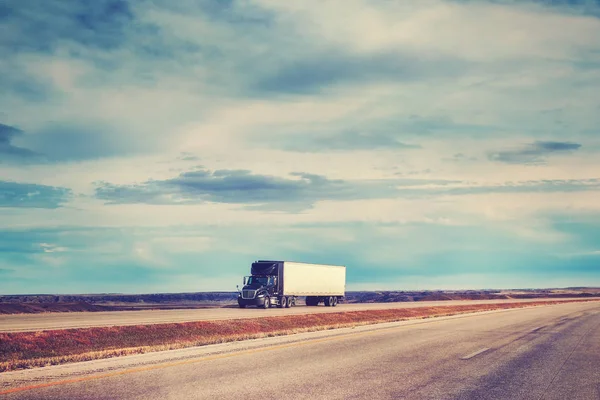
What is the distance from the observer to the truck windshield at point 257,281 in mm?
50031

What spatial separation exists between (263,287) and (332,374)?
38.8m

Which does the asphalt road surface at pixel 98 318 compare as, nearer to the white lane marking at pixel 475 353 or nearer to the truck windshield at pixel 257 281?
the truck windshield at pixel 257 281

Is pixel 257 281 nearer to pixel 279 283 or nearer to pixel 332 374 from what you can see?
pixel 279 283

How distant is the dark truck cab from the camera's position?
49344 millimetres

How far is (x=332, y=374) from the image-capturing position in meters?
11.4

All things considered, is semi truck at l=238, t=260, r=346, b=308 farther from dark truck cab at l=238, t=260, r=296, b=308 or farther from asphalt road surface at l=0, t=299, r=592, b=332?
asphalt road surface at l=0, t=299, r=592, b=332

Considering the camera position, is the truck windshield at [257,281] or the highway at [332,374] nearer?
the highway at [332,374]

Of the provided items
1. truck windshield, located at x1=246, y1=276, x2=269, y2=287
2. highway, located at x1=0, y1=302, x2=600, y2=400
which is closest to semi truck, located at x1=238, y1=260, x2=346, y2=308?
truck windshield, located at x1=246, y1=276, x2=269, y2=287

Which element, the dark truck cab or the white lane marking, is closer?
the white lane marking

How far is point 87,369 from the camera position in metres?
11.8

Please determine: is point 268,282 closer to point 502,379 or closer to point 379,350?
point 379,350

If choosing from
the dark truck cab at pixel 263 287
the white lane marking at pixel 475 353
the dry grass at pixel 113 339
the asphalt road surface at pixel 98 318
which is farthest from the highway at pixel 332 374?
the dark truck cab at pixel 263 287

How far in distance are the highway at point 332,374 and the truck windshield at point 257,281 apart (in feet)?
107

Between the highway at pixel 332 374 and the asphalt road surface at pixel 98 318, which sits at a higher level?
the highway at pixel 332 374
